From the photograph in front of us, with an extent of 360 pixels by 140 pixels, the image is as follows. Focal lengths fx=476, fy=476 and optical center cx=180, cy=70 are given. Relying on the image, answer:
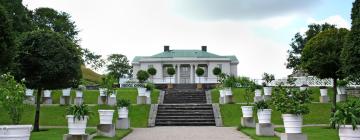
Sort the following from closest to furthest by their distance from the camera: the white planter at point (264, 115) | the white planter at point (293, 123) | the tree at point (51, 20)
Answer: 1. the white planter at point (293, 123)
2. the white planter at point (264, 115)
3. the tree at point (51, 20)

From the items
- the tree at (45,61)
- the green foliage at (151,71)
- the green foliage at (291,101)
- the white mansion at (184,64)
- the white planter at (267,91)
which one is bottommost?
the green foliage at (291,101)

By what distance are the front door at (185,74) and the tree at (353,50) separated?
127 ft

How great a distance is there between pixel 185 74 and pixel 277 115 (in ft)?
101

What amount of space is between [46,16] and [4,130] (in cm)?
4600

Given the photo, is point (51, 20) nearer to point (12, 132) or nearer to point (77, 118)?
point (77, 118)

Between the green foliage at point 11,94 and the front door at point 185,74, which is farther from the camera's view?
the front door at point 185,74

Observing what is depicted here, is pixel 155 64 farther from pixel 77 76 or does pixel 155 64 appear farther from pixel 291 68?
pixel 77 76

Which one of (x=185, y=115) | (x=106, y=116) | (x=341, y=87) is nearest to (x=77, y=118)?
(x=106, y=116)

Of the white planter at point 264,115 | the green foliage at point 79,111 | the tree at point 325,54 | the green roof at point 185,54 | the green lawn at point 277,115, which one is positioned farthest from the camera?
the green roof at point 185,54

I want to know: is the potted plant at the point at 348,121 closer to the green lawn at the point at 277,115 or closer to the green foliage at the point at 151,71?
the green lawn at the point at 277,115

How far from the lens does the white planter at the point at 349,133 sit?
9.71 m

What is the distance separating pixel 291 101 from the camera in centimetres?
1319

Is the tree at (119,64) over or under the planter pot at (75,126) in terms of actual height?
over

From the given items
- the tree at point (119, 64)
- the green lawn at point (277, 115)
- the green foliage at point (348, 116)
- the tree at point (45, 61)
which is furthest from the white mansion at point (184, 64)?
the green foliage at point (348, 116)
